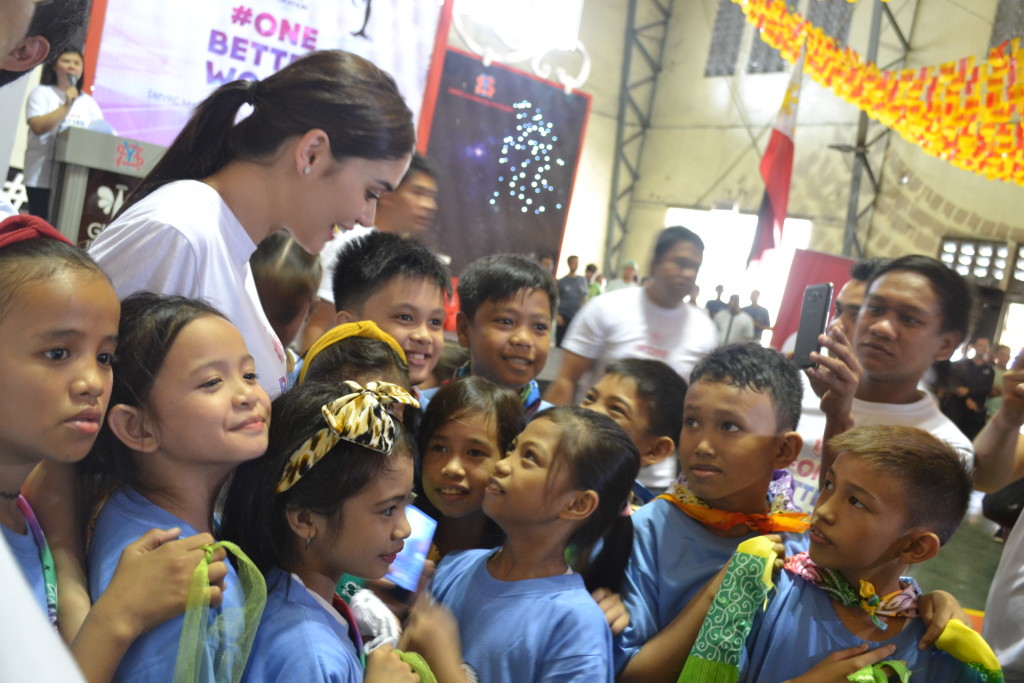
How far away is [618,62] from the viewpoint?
1462 cm

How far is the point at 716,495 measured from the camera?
1.70 meters

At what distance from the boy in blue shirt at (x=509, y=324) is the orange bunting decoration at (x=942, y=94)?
448cm

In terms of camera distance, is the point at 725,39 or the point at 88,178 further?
the point at 725,39

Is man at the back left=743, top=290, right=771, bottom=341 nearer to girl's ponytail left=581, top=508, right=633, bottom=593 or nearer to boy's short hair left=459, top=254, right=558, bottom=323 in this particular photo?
boy's short hair left=459, top=254, right=558, bottom=323

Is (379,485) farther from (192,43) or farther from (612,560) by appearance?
(192,43)

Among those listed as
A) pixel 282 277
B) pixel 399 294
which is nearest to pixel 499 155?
pixel 282 277

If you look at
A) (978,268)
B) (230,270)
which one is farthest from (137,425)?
(978,268)

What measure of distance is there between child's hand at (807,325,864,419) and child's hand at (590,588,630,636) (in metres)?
0.68

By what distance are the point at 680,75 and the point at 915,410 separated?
13.4 m

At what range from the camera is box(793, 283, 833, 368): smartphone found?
2445 millimetres

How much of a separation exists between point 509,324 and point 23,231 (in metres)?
1.31

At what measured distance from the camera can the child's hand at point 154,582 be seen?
3.18ft

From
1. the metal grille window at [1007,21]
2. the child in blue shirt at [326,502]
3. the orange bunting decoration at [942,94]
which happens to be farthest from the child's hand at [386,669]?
the metal grille window at [1007,21]

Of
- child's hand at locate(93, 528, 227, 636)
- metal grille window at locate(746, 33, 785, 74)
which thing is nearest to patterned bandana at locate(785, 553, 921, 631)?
child's hand at locate(93, 528, 227, 636)
